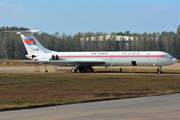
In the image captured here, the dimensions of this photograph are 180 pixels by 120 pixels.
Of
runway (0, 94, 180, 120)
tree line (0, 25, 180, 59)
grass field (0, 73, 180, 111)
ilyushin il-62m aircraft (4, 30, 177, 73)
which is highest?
tree line (0, 25, 180, 59)

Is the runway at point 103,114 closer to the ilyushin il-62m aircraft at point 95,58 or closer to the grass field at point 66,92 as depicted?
the grass field at point 66,92

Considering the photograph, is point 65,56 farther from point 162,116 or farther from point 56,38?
point 56,38

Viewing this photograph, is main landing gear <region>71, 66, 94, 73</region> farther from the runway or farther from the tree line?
the tree line

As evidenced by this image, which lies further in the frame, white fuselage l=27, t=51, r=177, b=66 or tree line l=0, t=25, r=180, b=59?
tree line l=0, t=25, r=180, b=59

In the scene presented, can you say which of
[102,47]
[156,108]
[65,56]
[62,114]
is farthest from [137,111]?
[102,47]

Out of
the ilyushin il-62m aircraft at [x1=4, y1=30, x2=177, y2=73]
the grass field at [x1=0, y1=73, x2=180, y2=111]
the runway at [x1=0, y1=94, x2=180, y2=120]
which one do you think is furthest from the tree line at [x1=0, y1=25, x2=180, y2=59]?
the runway at [x1=0, y1=94, x2=180, y2=120]

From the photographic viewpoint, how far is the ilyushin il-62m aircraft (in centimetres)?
4138

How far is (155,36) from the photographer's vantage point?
142 meters

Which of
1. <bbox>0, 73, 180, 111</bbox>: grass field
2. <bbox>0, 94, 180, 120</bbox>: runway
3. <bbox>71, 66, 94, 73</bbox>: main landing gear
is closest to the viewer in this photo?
<bbox>0, 94, 180, 120</bbox>: runway

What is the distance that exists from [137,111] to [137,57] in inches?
1198

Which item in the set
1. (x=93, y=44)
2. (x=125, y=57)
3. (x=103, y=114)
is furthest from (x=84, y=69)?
(x=93, y=44)

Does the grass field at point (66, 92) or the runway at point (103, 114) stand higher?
the runway at point (103, 114)

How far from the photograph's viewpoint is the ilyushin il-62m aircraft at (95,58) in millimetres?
41375

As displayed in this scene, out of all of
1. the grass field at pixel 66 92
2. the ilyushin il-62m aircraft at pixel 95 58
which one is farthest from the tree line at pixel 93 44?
the grass field at pixel 66 92
